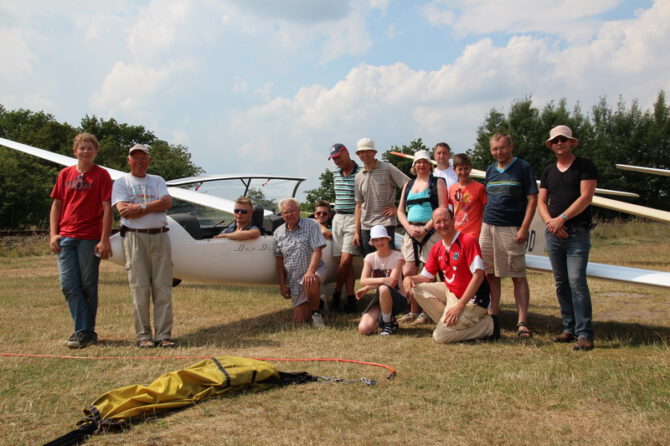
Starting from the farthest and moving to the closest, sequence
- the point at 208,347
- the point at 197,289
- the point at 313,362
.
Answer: the point at 197,289 → the point at 208,347 → the point at 313,362

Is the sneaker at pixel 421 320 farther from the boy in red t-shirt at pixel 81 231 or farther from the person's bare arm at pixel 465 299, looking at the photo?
the boy in red t-shirt at pixel 81 231

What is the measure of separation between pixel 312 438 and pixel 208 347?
2.19 metres

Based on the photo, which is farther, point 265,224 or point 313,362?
point 265,224

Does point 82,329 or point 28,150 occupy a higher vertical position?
point 28,150

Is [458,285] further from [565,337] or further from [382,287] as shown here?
[565,337]

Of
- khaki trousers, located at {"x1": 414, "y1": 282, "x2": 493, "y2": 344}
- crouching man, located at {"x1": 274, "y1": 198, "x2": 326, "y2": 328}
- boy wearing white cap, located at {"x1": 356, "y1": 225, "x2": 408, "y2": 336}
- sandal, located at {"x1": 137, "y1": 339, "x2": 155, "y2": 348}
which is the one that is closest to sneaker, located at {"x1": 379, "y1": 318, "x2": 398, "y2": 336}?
boy wearing white cap, located at {"x1": 356, "y1": 225, "x2": 408, "y2": 336}

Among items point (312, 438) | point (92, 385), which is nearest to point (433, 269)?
point (312, 438)

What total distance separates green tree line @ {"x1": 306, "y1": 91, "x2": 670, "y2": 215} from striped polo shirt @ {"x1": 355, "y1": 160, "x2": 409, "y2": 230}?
24052mm

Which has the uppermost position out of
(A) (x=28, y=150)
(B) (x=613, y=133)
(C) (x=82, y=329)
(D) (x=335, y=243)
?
(B) (x=613, y=133)

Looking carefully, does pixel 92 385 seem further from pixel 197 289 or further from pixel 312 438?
pixel 197 289

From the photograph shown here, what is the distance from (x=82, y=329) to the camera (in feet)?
15.1

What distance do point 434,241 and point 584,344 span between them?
1.55 m

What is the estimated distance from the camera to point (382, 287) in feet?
16.3

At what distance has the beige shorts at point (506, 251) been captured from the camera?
4.75 meters
